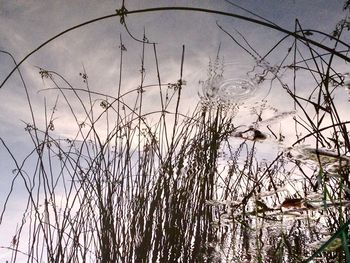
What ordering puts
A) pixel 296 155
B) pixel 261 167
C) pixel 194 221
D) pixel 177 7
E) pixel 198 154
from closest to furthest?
pixel 177 7, pixel 296 155, pixel 194 221, pixel 198 154, pixel 261 167

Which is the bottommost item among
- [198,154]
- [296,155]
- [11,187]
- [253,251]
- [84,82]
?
[296,155]

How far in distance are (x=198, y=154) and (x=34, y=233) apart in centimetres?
88

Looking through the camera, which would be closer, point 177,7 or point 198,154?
point 177,7

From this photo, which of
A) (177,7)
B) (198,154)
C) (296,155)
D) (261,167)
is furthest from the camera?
(261,167)

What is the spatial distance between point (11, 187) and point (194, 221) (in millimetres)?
815

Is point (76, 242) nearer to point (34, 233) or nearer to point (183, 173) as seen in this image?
point (34, 233)

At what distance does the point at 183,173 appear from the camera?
165 cm

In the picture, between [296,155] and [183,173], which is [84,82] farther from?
[296,155]

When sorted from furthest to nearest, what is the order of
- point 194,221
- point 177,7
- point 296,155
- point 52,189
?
point 52,189 → point 194,221 → point 296,155 → point 177,7

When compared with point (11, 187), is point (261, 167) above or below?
above

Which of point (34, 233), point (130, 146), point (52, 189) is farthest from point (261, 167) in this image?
point (34, 233)

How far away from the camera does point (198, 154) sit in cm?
168

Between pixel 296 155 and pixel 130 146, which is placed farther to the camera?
pixel 130 146

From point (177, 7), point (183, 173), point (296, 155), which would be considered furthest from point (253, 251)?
point (177, 7)
